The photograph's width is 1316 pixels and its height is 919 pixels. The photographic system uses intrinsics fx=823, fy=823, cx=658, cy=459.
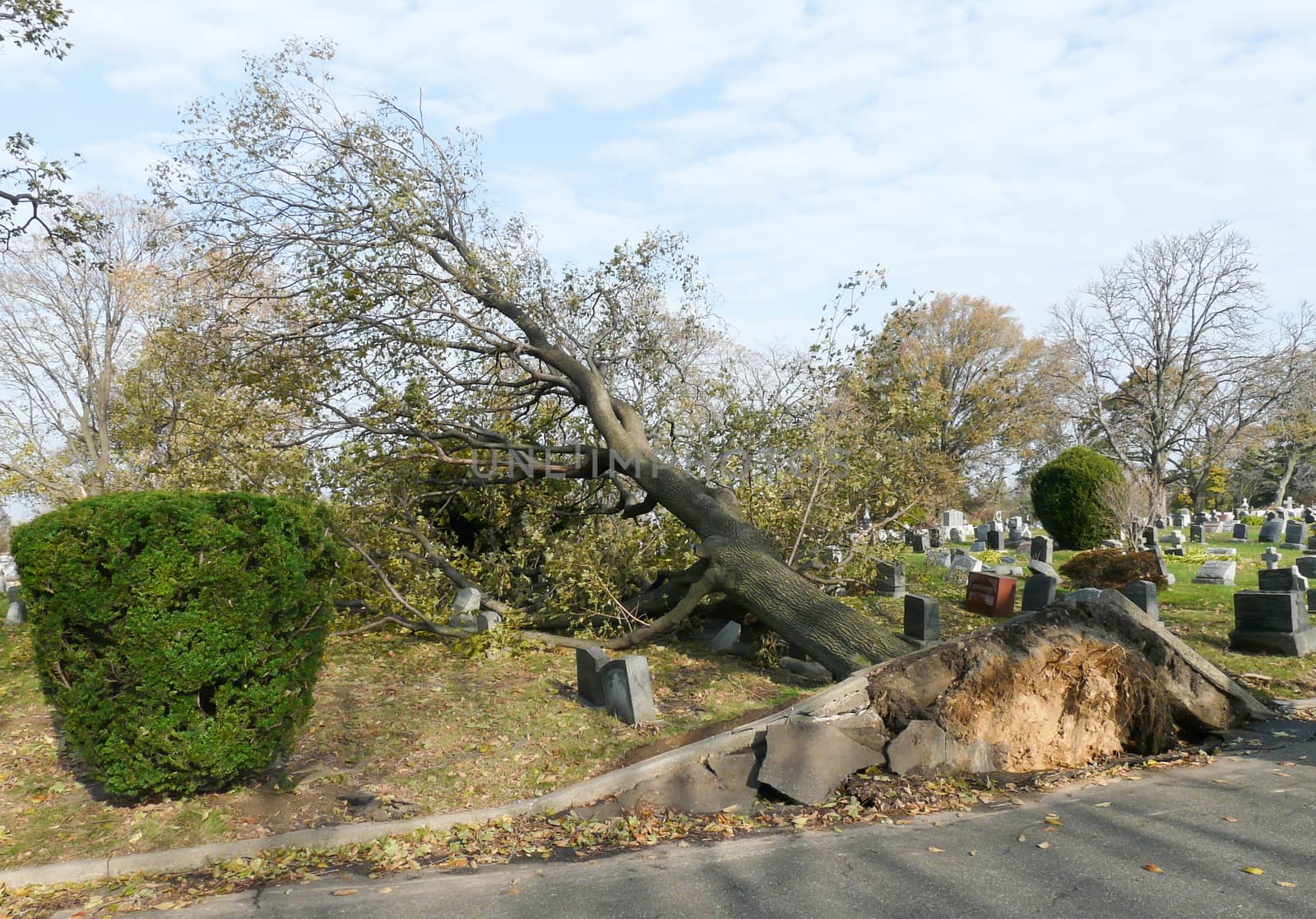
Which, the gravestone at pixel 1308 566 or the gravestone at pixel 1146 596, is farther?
the gravestone at pixel 1308 566

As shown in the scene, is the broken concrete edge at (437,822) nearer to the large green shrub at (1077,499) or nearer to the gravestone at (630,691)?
the gravestone at (630,691)

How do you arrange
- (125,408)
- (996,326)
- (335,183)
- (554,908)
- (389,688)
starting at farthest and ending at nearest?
(996,326) < (125,408) < (335,183) < (389,688) < (554,908)

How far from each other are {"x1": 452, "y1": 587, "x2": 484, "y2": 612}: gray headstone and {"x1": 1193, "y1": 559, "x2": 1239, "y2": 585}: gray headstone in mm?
11666

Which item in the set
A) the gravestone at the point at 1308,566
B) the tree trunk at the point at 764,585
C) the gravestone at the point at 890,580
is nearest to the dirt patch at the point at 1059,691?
the tree trunk at the point at 764,585

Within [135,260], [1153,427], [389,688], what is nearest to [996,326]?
[1153,427]

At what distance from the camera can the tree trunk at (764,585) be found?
757 centimetres

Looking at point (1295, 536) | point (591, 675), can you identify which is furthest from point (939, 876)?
point (1295, 536)

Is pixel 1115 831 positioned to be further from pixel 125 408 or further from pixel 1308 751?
pixel 125 408

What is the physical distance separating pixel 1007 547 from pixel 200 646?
2140cm

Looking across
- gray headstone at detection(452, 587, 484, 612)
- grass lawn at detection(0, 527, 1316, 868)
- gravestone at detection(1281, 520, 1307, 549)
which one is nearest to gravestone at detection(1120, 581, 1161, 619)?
grass lawn at detection(0, 527, 1316, 868)

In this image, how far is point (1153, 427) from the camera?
3067 centimetres

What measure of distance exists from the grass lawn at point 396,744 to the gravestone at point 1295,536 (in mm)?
18460

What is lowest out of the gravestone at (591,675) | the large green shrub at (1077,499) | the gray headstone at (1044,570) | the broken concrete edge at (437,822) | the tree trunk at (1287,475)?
the broken concrete edge at (437,822)

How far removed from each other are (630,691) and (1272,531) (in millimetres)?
22289
